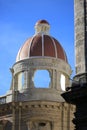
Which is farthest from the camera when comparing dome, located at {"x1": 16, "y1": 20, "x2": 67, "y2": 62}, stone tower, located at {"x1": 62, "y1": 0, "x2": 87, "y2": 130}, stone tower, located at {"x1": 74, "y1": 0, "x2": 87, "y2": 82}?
dome, located at {"x1": 16, "y1": 20, "x2": 67, "y2": 62}

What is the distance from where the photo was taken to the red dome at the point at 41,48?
1901 inches

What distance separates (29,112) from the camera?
147 ft

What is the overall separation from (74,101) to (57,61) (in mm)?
25320

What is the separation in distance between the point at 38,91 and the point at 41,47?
446 cm

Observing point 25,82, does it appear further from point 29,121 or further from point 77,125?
point 77,125

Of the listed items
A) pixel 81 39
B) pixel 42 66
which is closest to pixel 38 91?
pixel 42 66

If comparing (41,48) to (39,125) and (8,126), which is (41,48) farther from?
(8,126)

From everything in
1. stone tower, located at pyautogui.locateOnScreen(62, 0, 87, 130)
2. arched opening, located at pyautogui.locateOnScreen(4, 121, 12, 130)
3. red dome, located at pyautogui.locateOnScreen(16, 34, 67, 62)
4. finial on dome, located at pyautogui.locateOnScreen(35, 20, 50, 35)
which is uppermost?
finial on dome, located at pyautogui.locateOnScreen(35, 20, 50, 35)

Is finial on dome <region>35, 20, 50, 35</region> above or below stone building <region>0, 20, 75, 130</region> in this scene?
above


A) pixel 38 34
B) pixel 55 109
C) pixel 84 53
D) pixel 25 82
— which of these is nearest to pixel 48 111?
pixel 55 109

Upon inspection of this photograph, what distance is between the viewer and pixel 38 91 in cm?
4641

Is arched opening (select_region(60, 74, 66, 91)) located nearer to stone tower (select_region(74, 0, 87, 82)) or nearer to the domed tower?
the domed tower

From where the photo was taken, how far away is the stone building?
1766 inches

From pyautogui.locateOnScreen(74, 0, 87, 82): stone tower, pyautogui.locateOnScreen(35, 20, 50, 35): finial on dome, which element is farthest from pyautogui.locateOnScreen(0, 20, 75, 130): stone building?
pyautogui.locateOnScreen(74, 0, 87, 82): stone tower
